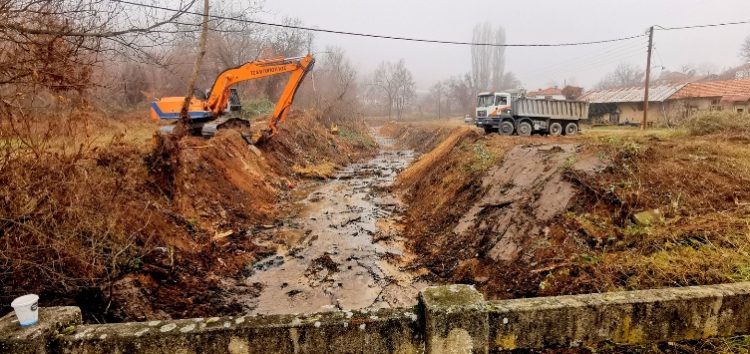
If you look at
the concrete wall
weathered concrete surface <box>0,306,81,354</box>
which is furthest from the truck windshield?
weathered concrete surface <box>0,306,81,354</box>

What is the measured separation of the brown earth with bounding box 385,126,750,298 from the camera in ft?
14.9

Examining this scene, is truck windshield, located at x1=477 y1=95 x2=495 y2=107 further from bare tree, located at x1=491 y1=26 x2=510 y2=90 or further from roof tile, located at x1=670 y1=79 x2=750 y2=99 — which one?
bare tree, located at x1=491 y1=26 x2=510 y2=90

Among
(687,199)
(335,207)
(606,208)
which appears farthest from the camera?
(335,207)

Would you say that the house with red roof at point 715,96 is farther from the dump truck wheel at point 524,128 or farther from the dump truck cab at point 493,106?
the dump truck cab at point 493,106

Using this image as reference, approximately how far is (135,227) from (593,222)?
7492mm

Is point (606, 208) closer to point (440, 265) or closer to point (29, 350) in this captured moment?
point (440, 265)

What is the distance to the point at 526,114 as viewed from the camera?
1914 cm

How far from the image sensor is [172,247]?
6988mm

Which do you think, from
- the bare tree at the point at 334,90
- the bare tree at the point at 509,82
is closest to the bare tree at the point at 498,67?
the bare tree at the point at 509,82

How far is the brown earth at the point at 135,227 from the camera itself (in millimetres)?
4426

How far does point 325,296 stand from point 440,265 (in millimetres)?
2326

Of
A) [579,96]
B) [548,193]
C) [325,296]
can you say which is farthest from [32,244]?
[579,96]

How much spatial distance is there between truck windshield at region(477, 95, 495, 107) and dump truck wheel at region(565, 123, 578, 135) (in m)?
4.02

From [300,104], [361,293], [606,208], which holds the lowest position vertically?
[361,293]
